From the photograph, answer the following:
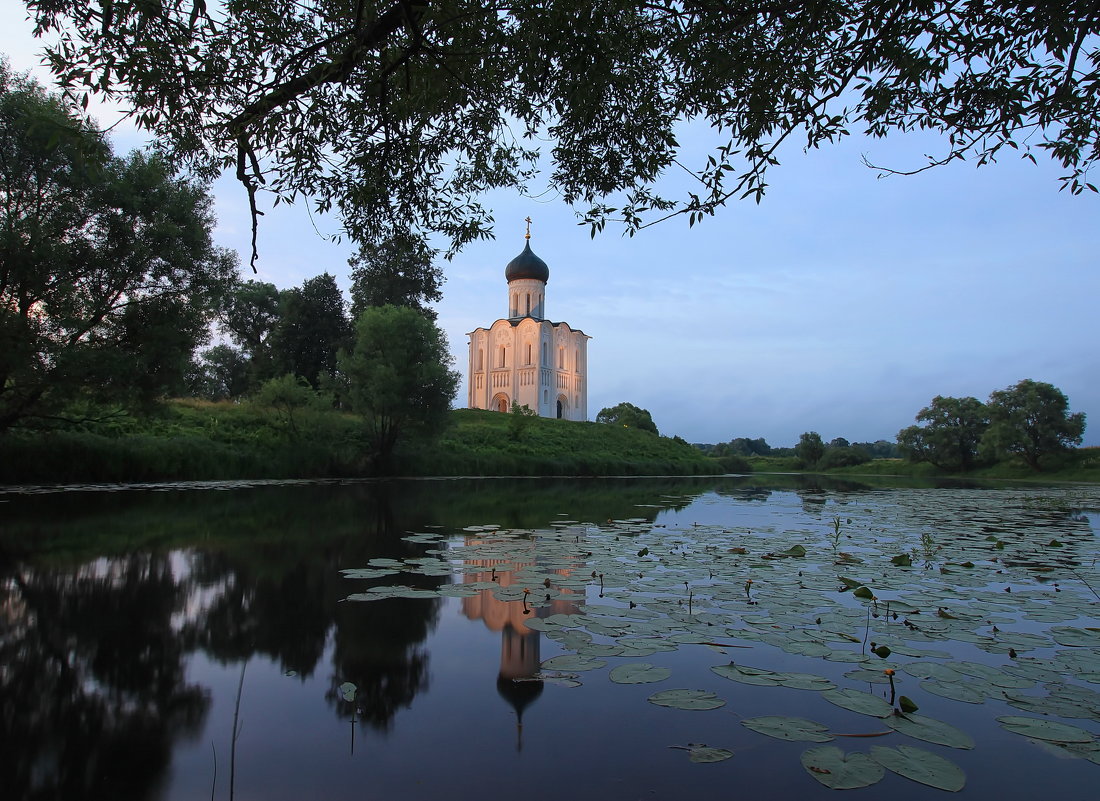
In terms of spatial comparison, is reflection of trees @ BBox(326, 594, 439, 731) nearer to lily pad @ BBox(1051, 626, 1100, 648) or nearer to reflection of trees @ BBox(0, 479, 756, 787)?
reflection of trees @ BBox(0, 479, 756, 787)

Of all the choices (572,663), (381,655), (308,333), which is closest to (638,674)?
(572,663)

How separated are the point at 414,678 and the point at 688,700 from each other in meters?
1.21

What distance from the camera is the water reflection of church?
271cm

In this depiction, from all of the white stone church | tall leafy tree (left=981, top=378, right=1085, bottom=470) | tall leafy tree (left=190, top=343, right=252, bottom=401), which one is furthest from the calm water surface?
the white stone church

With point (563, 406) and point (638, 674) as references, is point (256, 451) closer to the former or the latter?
point (638, 674)

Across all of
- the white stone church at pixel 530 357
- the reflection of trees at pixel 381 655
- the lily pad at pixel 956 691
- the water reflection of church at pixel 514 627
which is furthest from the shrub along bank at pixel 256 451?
the white stone church at pixel 530 357

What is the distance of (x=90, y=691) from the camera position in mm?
2588

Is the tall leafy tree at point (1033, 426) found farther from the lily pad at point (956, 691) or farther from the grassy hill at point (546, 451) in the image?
the lily pad at point (956, 691)

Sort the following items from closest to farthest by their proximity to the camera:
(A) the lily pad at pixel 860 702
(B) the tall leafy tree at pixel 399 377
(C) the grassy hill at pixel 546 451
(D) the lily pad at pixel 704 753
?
(D) the lily pad at pixel 704 753
(A) the lily pad at pixel 860 702
(B) the tall leafy tree at pixel 399 377
(C) the grassy hill at pixel 546 451

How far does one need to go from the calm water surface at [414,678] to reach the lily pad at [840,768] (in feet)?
0.17

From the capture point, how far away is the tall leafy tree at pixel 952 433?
2056 inches

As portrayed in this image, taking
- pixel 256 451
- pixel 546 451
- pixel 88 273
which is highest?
pixel 88 273

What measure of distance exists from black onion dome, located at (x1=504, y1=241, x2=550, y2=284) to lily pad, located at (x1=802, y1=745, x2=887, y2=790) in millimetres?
61356

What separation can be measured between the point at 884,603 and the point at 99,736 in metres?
4.38
